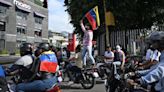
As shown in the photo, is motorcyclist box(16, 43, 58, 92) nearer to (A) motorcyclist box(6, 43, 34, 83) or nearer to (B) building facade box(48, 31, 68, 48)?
(A) motorcyclist box(6, 43, 34, 83)

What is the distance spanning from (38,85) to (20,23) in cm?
8066

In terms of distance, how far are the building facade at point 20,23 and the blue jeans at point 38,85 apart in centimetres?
6986

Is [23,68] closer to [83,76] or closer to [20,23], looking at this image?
[83,76]

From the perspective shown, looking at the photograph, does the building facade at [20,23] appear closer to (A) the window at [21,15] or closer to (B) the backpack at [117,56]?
(A) the window at [21,15]

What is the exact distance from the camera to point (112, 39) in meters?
27.6

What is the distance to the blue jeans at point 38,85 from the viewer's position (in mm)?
7230

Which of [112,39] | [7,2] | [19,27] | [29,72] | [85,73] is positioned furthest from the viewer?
[19,27]

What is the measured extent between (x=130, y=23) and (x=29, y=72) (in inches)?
979

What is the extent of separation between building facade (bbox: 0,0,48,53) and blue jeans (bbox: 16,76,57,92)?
229ft

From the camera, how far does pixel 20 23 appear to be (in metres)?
86.9

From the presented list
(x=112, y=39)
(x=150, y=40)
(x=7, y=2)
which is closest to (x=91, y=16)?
(x=112, y=39)

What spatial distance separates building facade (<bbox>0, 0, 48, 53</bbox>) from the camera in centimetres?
7850

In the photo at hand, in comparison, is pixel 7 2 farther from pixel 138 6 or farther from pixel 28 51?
pixel 28 51

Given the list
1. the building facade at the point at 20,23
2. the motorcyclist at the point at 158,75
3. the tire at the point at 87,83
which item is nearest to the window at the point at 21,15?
the building facade at the point at 20,23
